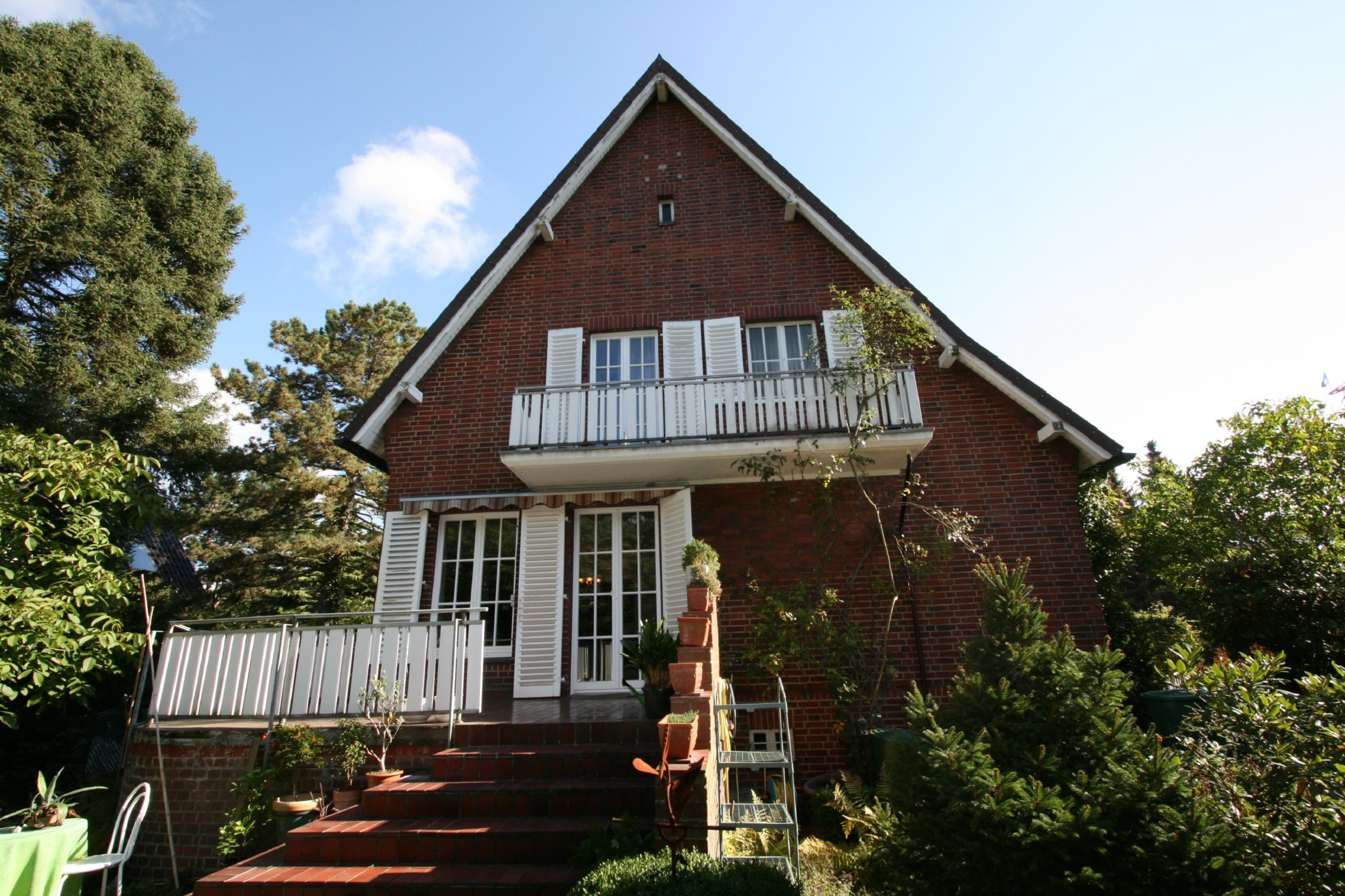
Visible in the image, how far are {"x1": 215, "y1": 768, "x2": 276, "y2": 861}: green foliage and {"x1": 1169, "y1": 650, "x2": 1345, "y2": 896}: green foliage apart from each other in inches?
274

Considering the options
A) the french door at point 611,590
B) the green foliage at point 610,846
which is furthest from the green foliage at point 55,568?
the green foliage at point 610,846

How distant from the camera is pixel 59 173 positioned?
45.7 ft

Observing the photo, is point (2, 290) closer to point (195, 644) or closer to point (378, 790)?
point (195, 644)

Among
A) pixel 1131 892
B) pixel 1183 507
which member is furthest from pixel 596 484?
pixel 1183 507

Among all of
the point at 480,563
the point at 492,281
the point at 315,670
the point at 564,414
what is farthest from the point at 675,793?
the point at 492,281

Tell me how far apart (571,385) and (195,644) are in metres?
5.13

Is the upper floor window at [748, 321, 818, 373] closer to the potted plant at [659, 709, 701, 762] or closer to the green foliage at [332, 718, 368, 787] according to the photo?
the potted plant at [659, 709, 701, 762]

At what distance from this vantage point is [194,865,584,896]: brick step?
4.42m

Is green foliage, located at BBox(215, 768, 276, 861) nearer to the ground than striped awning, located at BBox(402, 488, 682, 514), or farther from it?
nearer to the ground

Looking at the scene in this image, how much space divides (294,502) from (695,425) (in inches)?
573

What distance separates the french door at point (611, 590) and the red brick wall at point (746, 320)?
418 millimetres

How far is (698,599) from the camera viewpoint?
19.3 ft

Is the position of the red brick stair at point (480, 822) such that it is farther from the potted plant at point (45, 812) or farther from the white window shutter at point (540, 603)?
the white window shutter at point (540, 603)

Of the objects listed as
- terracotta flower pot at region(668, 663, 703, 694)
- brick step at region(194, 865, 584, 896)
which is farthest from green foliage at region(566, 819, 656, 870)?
terracotta flower pot at region(668, 663, 703, 694)
